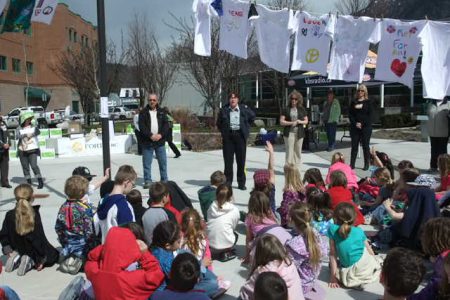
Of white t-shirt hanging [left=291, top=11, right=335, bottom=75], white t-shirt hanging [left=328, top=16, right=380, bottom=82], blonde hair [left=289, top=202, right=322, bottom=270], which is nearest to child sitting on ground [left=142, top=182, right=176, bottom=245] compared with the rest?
blonde hair [left=289, top=202, right=322, bottom=270]

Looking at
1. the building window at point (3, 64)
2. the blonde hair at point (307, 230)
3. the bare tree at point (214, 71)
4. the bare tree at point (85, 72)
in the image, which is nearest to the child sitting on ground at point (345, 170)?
the blonde hair at point (307, 230)

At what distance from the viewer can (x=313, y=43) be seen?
9.01m

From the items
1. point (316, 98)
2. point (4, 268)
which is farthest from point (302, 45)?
point (316, 98)

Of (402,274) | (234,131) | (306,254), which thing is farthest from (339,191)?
(234,131)

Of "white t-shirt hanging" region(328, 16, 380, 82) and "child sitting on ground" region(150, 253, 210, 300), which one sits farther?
"white t-shirt hanging" region(328, 16, 380, 82)

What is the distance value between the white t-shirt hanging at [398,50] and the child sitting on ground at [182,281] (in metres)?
6.91

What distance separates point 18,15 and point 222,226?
5066mm

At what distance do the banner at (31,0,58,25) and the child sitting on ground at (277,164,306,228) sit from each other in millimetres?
4745

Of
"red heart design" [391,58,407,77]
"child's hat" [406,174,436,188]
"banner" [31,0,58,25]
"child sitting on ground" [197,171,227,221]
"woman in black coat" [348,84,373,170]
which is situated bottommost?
"child sitting on ground" [197,171,227,221]

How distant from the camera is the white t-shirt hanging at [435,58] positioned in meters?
8.74

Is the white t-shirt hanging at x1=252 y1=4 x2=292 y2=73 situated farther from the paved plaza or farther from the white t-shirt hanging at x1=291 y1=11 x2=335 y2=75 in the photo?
the paved plaza

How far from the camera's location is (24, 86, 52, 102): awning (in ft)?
181

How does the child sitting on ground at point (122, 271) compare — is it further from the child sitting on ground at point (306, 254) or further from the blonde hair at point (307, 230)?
the blonde hair at point (307, 230)

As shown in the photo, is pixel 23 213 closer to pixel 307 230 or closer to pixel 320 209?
pixel 307 230
